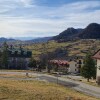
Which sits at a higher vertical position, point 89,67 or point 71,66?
point 89,67

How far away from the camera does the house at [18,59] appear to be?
14830 centimetres

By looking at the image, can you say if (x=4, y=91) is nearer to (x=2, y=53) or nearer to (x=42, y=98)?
(x=42, y=98)

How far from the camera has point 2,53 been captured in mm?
141750

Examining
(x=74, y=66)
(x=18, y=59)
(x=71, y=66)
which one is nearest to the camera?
(x=18, y=59)

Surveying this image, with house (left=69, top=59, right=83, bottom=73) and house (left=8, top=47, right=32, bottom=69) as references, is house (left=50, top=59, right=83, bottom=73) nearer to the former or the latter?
house (left=69, top=59, right=83, bottom=73)

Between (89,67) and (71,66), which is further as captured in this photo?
(71,66)

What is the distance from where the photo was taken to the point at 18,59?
6048 inches

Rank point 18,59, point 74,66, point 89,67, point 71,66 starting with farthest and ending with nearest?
point 71,66
point 74,66
point 18,59
point 89,67

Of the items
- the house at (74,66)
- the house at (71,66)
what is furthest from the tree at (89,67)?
the house at (74,66)

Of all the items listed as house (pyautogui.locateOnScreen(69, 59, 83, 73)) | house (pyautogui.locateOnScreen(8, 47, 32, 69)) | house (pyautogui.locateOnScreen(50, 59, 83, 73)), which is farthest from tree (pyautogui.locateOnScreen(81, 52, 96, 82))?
house (pyautogui.locateOnScreen(69, 59, 83, 73))

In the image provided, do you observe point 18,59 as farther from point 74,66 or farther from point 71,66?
point 74,66

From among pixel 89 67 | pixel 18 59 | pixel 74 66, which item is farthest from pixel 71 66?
pixel 89 67

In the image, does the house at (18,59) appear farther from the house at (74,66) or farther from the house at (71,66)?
the house at (74,66)

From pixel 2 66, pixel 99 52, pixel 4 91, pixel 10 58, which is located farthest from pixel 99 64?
pixel 10 58
